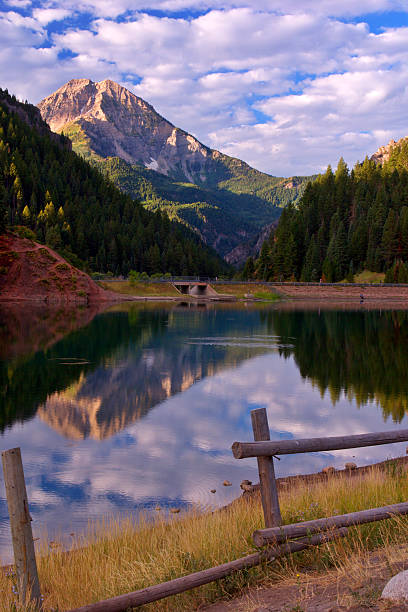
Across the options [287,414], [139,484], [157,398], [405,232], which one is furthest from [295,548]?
[405,232]

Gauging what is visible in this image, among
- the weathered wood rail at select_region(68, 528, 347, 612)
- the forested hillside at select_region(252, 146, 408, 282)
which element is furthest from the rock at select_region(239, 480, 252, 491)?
the forested hillside at select_region(252, 146, 408, 282)

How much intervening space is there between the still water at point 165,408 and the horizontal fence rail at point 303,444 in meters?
6.85

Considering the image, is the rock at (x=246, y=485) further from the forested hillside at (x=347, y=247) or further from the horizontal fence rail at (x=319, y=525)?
the forested hillside at (x=347, y=247)

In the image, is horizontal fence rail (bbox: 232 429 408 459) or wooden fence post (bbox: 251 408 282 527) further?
wooden fence post (bbox: 251 408 282 527)

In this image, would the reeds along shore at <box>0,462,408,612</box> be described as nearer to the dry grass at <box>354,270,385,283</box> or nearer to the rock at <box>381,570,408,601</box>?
the rock at <box>381,570,408,601</box>

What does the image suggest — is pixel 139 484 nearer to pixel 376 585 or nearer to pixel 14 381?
pixel 376 585

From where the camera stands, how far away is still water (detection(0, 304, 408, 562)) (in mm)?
15828

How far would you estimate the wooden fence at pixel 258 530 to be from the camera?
22.4ft

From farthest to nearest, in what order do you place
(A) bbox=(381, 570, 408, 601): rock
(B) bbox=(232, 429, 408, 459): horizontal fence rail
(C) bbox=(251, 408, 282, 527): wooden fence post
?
(C) bbox=(251, 408, 282, 527): wooden fence post < (B) bbox=(232, 429, 408, 459): horizontal fence rail < (A) bbox=(381, 570, 408, 601): rock

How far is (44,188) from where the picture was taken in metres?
194

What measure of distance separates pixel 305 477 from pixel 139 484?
17.3 ft

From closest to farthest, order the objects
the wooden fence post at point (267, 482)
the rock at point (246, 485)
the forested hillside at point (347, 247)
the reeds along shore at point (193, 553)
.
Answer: the reeds along shore at point (193, 553) < the wooden fence post at point (267, 482) < the rock at point (246, 485) < the forested hillside at point (347, 247)

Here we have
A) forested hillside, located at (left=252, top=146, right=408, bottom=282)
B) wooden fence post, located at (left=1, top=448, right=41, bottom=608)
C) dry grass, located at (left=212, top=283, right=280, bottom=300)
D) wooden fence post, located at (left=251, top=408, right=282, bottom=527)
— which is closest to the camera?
wooden fence post, located at (left=1, top=448, right=41, bottom=608)

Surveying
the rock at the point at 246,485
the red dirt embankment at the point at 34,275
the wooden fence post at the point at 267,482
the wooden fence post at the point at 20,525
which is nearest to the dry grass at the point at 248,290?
the red dirt embankment at the point at 34,275
